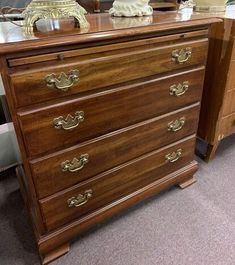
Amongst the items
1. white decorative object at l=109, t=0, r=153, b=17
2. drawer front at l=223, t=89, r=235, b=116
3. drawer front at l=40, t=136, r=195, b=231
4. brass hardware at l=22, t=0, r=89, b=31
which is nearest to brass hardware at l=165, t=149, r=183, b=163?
drawer front at l=40, t=136, r=195, b=231

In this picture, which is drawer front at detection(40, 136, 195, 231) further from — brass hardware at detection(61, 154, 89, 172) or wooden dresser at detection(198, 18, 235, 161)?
wooden dresser at detection(198, 18, 235, 161)

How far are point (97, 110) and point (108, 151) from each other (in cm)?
19

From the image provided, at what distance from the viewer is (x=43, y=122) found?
835 mm

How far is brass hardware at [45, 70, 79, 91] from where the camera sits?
0.79m

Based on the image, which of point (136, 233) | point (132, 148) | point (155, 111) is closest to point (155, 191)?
point (136, 233)

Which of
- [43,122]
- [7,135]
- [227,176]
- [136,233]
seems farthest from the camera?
[227,176]

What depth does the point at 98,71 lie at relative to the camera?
876 mm

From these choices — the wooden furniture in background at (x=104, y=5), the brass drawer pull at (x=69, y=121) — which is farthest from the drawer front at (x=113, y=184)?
the wooden furniture in background at (x=104, y=5)

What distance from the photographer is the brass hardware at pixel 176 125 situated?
121 centimetres

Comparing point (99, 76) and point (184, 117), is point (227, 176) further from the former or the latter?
point (99, 76)

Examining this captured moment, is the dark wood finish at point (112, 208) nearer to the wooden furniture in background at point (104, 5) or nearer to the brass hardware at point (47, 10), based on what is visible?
the brass hardware at point (47, 10)

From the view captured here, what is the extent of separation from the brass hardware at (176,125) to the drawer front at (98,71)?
0.25 metres

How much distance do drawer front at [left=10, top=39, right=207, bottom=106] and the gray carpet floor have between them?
691 millimetres

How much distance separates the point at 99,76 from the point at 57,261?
2.53ft
